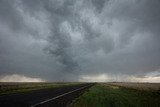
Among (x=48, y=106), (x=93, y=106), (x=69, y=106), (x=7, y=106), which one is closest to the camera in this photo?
(x=7, y=106)

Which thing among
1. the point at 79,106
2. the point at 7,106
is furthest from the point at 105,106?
the point at 7,106

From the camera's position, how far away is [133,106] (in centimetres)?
2089

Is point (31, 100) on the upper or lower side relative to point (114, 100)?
lower

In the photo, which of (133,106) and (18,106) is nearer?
(18,106)

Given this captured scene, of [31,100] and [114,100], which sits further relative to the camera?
[114,100]

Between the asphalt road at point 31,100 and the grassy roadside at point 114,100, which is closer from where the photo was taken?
the asphalt road at point 31,100

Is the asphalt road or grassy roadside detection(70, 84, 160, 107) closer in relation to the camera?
the asphalt road

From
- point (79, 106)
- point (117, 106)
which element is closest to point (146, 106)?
point (117, 106)

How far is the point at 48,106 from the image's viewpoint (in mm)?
15758

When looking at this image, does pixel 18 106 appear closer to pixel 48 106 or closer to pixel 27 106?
pixel 27 106

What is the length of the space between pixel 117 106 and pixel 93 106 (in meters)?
2.80

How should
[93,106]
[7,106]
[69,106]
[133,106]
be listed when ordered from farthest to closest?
[133,106], [93,106], [69,106], [7,106]

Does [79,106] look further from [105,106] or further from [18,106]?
[18,106]

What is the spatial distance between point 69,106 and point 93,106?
275 centimetres
